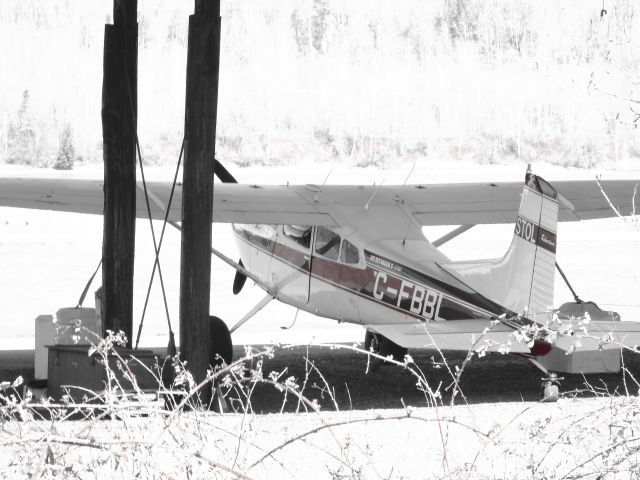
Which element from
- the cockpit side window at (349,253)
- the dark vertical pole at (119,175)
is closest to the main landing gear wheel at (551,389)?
the cockpit side window at (349,253)

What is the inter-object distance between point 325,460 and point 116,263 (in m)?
3.60

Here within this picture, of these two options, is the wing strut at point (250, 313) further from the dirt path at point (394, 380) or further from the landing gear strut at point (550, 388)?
the landing gear strut at point (550, 388)

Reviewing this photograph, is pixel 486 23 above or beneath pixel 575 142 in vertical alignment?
above

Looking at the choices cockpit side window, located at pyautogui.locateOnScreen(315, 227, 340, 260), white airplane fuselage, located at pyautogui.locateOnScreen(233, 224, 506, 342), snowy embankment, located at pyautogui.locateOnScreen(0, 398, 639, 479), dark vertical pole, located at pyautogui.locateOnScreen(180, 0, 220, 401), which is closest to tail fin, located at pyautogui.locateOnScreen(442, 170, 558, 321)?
white airplane fuselage, located at pyautogui.locateOnScreen(233, 224, 506, 342)

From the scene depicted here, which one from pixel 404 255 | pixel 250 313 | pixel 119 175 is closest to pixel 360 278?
pixel 404 255

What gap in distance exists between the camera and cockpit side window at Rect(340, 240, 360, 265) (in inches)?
445

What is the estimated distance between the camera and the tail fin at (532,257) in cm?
997

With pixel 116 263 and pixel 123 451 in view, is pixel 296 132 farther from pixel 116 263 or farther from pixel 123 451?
pixel 123 451

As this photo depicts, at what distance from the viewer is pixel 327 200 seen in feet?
38.9

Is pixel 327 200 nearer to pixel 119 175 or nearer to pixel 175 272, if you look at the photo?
pixel 119 175

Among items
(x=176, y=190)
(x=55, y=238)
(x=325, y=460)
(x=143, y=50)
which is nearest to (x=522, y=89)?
(x=143, y=50)

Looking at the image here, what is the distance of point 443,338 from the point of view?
378 inches

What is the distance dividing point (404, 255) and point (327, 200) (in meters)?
1.28

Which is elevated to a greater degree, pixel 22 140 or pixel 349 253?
pixel 349 253
